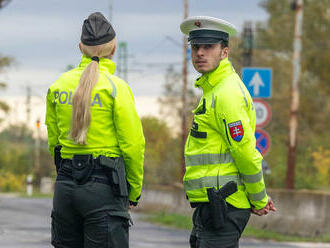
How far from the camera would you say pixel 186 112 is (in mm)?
43531

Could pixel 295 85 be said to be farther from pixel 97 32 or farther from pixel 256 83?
pixel 97 32

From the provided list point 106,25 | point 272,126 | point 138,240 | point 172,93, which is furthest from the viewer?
point 172,93

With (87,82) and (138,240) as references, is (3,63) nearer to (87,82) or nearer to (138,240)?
(138,240)

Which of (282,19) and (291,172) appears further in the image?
(282,19)

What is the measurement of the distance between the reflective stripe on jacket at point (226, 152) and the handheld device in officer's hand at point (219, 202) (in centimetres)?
4

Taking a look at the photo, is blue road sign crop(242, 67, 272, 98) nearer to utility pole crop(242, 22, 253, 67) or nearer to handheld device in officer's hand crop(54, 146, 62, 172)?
handheld device in officer's hand crop(54, 146, 62, 172)

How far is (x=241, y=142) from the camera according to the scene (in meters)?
5.31

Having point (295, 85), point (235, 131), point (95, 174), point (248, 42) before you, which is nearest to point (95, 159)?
point (95, 174)

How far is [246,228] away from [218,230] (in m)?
12.6

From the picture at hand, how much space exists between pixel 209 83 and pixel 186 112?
38.0 m

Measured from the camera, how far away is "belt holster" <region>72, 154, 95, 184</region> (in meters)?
5.54

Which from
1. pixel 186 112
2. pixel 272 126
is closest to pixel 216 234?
pixel 186 112

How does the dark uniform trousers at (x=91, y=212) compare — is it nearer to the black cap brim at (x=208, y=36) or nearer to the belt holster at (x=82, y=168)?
the belt holster at (x=82, y=168)

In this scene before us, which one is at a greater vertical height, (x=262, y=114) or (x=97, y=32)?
(x=97, y=32)
